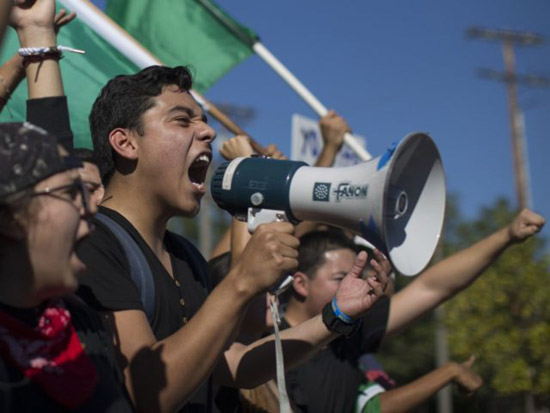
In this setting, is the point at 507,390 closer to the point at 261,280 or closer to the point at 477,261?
the point at 477,261

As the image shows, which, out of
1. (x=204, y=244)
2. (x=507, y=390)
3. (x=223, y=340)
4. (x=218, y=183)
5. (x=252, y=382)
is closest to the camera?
(x=223, y=340)

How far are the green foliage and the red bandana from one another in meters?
13.5

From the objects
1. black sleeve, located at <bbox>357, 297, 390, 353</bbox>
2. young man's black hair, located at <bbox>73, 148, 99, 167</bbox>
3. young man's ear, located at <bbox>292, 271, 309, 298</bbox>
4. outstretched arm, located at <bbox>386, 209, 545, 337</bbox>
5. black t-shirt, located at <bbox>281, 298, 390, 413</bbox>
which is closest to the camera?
young man's black hair, located at <bbox>73, 148, 99, 167</bbox>

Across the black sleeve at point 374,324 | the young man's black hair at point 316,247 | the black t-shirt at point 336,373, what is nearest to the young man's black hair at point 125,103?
the black t-shirt at point 336,373

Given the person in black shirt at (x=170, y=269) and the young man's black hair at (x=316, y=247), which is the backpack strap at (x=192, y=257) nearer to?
the person in black shirt at (x=170, y=269)

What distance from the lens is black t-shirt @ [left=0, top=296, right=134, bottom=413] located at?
68.2 inches

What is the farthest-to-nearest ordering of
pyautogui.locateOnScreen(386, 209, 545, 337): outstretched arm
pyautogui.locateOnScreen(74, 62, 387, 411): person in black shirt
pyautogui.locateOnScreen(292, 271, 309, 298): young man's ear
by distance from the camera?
pyautogui.locateOnScreen(292, 271, 309, 298): young man's ear
pyautogui.locateOnScreen(386, 209, 545, 337): outstretched arm
pyautogui.locateOnScreen(74, 62, 387, 411): person in black shirt

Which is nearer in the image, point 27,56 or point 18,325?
point 18,325

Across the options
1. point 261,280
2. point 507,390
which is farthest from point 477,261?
point 507,390

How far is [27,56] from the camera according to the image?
2287mm

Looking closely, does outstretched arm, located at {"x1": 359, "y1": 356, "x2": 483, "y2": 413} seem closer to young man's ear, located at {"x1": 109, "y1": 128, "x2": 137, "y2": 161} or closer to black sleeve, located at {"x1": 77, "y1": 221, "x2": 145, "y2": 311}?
young man's ear, located at {"x1": 109, "y1": 128, "x2": 137, "y2": 161}

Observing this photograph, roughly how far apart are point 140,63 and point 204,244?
84.0 feet

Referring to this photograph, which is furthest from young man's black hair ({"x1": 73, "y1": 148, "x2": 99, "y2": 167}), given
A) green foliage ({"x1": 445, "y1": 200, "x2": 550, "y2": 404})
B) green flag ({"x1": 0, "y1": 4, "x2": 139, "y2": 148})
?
green foliage ({"x1": 445, "y1": 200, "x2": 550, "y2": 404})

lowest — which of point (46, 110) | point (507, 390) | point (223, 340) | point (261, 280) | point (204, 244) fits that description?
point (204, 244)
